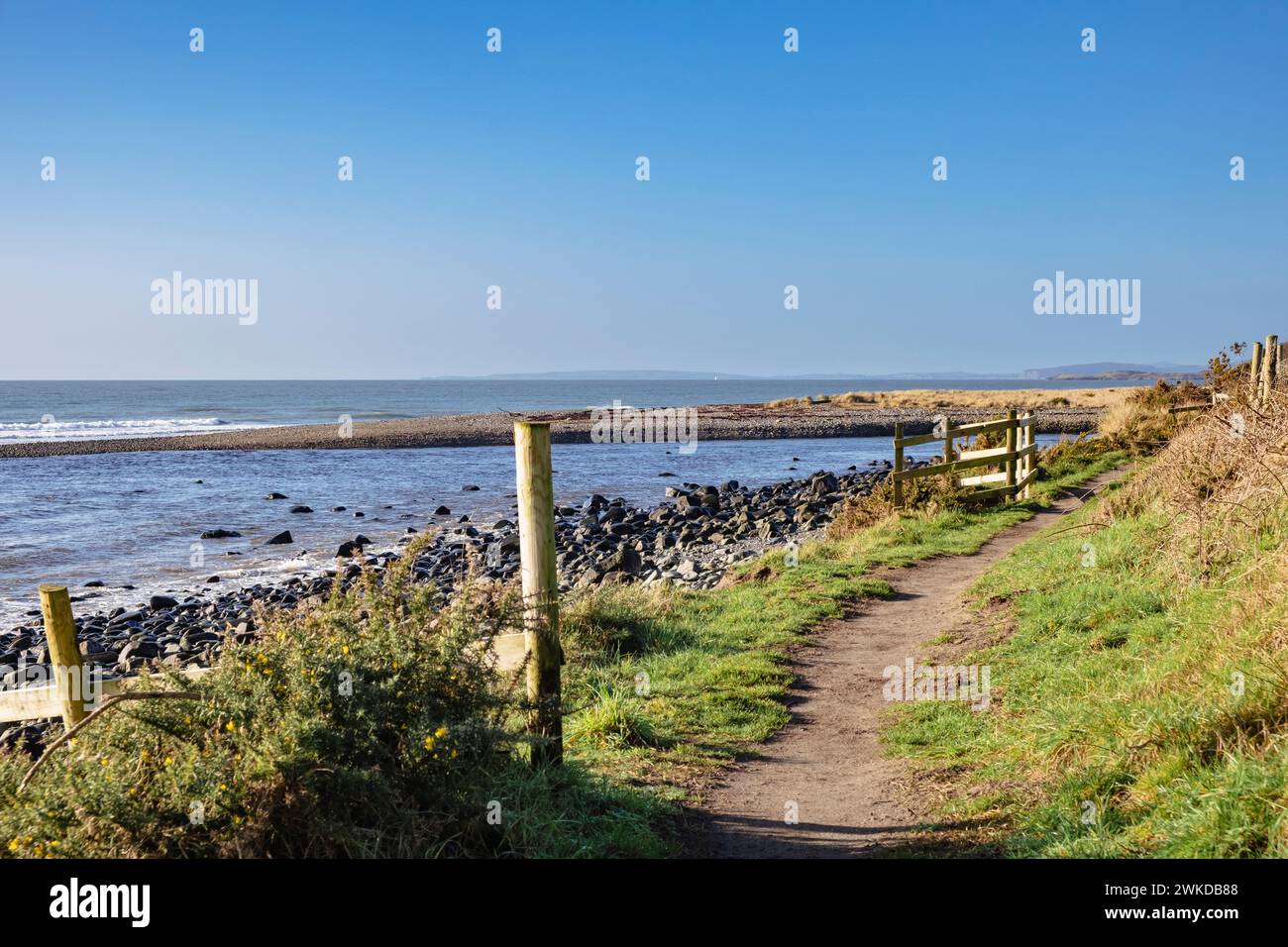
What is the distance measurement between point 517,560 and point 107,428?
2334 inches

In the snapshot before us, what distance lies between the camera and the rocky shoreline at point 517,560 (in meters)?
13.5

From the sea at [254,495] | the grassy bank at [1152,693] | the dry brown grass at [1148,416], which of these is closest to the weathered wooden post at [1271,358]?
the grassy bank at [1152,693]

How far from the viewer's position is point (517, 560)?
20.0m

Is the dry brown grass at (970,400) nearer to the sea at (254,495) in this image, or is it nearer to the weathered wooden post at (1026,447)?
the sea at (254,495)

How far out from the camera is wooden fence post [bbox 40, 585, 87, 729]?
577 centimetres

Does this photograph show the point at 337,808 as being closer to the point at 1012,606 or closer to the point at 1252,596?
the point at 1252,596

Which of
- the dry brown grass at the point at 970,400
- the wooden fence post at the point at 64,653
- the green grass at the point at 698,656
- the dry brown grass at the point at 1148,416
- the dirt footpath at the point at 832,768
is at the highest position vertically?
the dry brown grass at the point at 970,400

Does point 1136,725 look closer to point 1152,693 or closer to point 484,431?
point 1152,693

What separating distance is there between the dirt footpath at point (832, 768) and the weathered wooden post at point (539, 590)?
3.57ft

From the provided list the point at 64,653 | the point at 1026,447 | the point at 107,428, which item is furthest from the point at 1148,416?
the point at 107,428

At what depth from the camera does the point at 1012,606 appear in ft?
33.3
